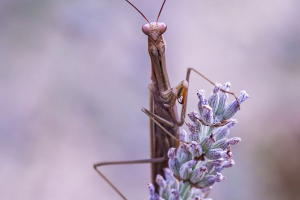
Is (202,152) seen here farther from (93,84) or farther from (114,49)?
(114,49)

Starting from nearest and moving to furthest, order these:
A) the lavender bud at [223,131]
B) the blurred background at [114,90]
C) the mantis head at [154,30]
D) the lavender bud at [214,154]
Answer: the lavender bud at [214,154]
the lavender bud at [223,131]
the mantis head at [154,30]
the blurred background at [114,90]

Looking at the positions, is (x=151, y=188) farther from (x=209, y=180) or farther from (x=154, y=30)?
(x=154, y=30)

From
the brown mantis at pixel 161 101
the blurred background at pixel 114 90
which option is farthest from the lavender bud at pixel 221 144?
the blurred background at pixel 114 90

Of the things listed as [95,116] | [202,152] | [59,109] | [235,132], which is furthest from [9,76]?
[202,152]

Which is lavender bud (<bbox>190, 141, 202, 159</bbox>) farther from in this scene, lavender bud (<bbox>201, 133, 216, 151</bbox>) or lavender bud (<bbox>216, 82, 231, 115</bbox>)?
lavender bud (<bbox>216, 82, 231, 115</bbox>)

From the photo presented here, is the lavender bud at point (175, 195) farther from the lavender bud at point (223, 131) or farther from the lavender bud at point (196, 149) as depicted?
the lavender bud at point (223, 131)

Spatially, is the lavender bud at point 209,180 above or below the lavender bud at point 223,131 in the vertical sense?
below

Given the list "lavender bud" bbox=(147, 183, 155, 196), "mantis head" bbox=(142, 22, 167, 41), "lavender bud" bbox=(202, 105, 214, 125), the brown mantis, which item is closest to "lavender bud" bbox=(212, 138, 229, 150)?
"lavender bud" bbox=(202, 105, 214, 125)

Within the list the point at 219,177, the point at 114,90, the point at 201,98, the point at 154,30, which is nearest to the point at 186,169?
the point at 219,177

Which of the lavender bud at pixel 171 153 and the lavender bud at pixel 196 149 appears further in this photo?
the lavender bud at pixel 171 153
